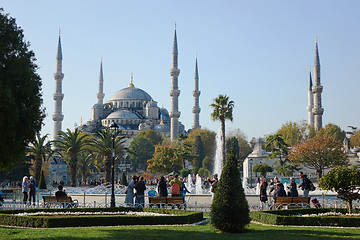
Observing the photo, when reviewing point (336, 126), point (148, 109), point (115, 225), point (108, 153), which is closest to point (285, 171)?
point (108, 153)

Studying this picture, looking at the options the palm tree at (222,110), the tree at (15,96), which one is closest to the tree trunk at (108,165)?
the palm tree at (222,110)

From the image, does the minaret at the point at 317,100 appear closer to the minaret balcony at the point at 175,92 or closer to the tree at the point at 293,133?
the tree at the point at 293,133

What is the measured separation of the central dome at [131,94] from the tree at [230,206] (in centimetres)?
9808

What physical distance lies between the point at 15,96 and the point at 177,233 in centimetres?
386

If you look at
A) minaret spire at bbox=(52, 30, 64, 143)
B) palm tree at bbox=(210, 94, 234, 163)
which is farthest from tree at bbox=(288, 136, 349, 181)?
minaret spire at bbox=(52, 30, 64, 143)

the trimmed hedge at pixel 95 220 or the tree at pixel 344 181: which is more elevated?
the tree at pixel 344 181

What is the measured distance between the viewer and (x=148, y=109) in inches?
3991

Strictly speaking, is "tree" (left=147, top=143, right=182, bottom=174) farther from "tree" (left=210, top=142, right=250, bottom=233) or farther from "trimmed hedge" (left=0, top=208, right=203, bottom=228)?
"tree" (left=210, top=142, right=250, bottom=233)

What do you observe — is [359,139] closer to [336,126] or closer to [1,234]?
[336,126]

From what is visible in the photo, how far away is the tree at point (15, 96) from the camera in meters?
7.98

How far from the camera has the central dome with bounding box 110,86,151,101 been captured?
10696 cm

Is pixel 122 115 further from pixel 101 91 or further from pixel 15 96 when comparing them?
pixel 15 96

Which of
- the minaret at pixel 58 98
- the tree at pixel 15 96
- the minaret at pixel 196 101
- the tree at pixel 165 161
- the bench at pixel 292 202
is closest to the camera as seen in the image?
the tree at pixel 15 96

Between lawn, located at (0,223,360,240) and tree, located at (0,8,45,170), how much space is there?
159cm
